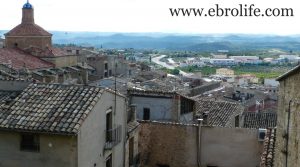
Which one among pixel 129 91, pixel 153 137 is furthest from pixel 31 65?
pixel 153 137

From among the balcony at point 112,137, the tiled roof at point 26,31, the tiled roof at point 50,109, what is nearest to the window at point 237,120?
the balcony at point 112,137

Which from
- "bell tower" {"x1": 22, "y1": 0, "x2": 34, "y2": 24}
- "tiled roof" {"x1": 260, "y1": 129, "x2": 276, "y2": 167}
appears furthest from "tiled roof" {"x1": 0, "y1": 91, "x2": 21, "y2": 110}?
"bell tower" {"x1": 22, "y1": 0, "x2": 34, "y2": 24}

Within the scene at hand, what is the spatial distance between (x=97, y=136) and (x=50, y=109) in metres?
2.14

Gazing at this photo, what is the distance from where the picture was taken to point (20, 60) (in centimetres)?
4456

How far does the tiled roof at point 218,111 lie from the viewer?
95.7ft

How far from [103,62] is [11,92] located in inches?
1943

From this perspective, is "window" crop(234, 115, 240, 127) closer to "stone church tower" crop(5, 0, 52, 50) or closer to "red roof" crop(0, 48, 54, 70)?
"red roof" crop(0, 48, 54, 70)

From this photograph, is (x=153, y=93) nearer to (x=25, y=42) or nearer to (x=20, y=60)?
(x=20, y=60)

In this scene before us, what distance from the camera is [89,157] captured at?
55.1 ft

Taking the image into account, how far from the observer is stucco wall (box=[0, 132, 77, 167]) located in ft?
51.4

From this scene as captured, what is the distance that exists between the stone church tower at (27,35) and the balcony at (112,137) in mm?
35517

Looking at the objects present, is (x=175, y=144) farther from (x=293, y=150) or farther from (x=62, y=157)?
(x=293, y=150)

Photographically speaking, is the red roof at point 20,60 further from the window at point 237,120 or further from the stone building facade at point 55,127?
the stone building facade at point 55,127

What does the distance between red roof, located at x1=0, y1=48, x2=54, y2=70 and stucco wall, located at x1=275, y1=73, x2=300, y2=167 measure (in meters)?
30.9
